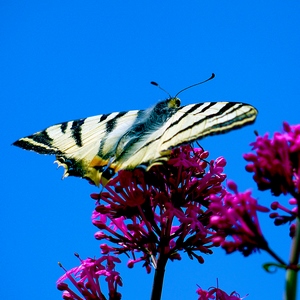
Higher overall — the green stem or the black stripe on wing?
the black stripe on wing

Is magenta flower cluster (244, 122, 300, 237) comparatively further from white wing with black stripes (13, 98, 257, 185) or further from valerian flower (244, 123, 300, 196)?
white wing with black stripes (13, 98, 257, 185)

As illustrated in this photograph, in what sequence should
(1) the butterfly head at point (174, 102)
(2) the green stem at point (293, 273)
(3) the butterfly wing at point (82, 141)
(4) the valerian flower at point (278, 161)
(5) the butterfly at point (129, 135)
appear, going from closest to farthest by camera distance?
(2) the green stem at point (293, 273), (4) the valerian flower at point (278, 161), (5) the butterfly at point (129, 135), (3) the butterfly wing at point (82, 141), (1) the butterfly head at point (174, 102)

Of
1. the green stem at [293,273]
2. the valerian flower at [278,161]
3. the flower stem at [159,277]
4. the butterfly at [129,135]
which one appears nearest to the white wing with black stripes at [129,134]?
the butterfly at [129,135]

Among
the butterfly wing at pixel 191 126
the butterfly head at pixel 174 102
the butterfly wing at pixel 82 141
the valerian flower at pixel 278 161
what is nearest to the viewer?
the valerian flower at pixel 278 161

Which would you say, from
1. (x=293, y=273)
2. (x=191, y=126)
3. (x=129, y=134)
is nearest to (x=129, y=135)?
(x=129, y=134)

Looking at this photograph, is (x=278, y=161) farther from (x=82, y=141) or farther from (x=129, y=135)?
(x=82, y=141)

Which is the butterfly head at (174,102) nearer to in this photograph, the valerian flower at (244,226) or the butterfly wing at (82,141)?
the butterfly wing at (82,141)

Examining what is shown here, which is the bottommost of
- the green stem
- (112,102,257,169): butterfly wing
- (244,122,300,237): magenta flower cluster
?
the green stem

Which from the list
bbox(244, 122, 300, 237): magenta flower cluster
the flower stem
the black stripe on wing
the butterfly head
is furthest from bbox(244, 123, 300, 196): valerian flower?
the black stripe on wing

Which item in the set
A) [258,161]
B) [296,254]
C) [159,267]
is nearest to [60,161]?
[159,267]
